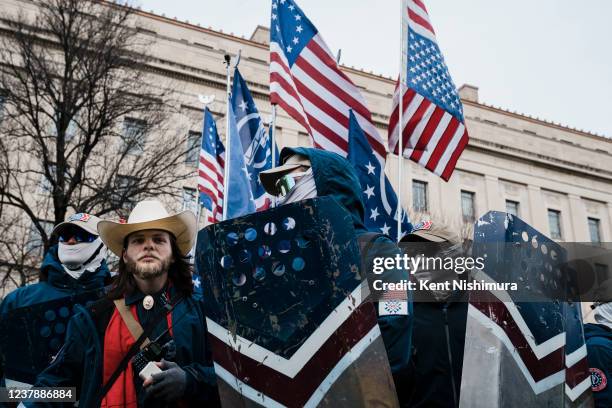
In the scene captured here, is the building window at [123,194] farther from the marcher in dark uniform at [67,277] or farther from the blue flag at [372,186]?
the marcher in dark uniform at [67,277]

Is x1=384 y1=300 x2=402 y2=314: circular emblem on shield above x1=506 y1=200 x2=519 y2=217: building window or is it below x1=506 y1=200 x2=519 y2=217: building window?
above

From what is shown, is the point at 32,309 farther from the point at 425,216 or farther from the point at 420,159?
the point at 425,216

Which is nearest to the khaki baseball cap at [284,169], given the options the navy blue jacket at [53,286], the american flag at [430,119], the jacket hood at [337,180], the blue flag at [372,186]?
the jacket hood at [337,180]

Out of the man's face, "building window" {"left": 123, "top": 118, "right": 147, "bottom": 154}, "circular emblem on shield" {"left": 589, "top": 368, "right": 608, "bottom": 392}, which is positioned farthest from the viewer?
"building window" {"left": 123, "top": 118, "right": 147, "bottom": 154}

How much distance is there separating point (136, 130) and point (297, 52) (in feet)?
25.2

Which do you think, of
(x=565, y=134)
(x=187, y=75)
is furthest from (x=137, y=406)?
(x=565, y=134)

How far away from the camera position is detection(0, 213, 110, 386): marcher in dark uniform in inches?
138

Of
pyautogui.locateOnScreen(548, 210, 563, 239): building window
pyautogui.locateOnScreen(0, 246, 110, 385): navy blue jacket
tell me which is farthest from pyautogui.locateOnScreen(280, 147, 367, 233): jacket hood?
pyautogui.locateOnScreen(548, 210, 563, 239): building window

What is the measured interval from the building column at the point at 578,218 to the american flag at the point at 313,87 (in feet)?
98.1

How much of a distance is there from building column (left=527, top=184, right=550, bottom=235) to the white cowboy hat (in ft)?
103

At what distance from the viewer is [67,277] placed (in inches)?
172

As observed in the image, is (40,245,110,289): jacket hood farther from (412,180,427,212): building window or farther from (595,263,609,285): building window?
(412,180,427,212): building window

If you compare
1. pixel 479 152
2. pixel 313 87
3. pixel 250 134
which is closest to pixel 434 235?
pixel 313 87

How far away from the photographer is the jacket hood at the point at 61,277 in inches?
169
